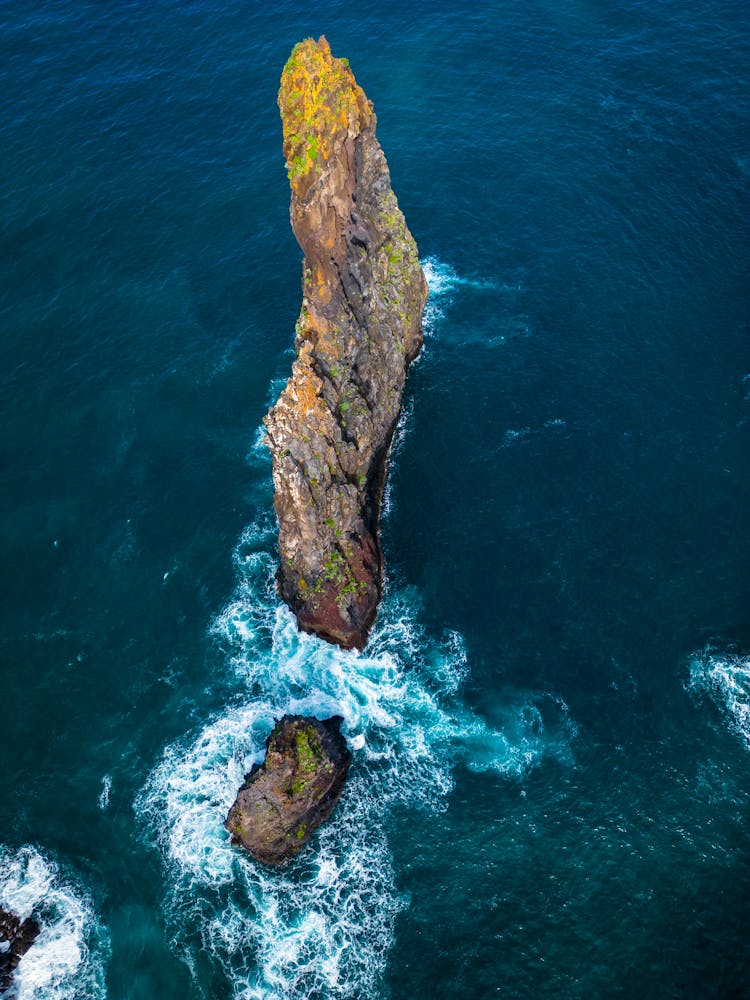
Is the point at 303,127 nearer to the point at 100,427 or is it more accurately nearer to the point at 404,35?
the point at 100,427

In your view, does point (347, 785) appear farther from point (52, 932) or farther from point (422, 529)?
point (422, 529)

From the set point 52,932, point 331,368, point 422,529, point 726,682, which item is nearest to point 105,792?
point 52,932

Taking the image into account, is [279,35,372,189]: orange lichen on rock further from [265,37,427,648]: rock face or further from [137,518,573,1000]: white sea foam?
[137,518,573,1000]: white sea foam

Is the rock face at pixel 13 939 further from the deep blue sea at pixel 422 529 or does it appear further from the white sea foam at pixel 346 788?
the white sea foam at pixel 346 788

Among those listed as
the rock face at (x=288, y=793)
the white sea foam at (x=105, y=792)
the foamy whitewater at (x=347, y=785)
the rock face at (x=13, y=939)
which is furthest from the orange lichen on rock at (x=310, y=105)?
the rock face at (x=13, y=939)

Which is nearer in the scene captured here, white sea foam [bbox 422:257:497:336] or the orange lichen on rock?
the orange lichen on rock

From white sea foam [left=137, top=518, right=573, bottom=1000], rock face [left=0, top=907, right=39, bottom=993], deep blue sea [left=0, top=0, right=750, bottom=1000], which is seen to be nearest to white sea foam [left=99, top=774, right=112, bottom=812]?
deep blue sea [left=0, top=0, right=750, bottom=1000]
